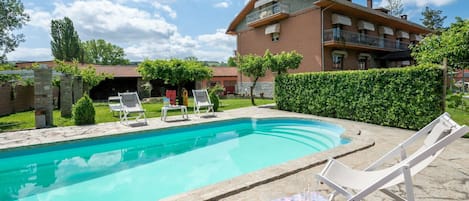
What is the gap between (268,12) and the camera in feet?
73.0

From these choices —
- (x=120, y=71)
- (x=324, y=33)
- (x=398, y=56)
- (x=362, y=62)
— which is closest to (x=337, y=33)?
(x=324, y=33)

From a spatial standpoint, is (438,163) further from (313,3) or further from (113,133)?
(313,3)

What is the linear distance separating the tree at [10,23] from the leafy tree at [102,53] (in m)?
42.5

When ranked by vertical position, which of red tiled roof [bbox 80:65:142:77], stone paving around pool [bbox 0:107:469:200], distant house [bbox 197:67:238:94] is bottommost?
stone paving around pool [bbox 0:107:469:200]

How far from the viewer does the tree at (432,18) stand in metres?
38.3

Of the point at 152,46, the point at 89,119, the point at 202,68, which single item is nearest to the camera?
the point at 89,119

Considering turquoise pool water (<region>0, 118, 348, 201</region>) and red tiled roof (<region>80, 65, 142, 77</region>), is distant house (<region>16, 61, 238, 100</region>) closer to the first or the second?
red tiled roof (<region>80, 65, 142, 77</region>)

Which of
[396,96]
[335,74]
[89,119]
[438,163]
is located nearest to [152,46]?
[89,119]

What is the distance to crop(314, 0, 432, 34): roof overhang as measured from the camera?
18.4 metres

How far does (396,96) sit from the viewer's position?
8195mm

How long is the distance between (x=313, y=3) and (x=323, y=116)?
36.1 ft

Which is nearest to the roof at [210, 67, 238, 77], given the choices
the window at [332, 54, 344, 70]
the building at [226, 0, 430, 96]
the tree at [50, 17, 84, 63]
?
the building at [226, 0, 430, 96]

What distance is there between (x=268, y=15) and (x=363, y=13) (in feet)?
25.0

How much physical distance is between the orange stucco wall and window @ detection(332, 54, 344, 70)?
1811 mm
